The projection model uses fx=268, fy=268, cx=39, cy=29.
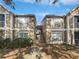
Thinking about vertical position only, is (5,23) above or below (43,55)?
above

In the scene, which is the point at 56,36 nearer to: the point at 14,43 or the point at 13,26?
the point at 13,26

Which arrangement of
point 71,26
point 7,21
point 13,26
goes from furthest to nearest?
1. point 71,26
2. point 13,26
3. point 7,21

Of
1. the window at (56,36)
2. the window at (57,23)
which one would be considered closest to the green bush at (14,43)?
the window at (56,36)

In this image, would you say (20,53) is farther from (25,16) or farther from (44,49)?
(25,16)

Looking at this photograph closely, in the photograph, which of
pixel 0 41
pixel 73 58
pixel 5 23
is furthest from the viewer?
pixel 5 23

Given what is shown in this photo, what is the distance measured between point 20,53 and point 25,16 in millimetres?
21300

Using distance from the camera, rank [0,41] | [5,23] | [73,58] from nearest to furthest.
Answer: [73,58]
[0,41]
[5,23]

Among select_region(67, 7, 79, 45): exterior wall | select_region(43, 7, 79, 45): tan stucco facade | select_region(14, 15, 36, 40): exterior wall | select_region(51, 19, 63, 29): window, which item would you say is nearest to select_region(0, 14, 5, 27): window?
select_region(14, 15, 36, 40): exterior wall

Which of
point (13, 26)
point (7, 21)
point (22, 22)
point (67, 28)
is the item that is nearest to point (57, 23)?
point (67, 28)

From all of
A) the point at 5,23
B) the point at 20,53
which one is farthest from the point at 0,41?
the point at 20,53

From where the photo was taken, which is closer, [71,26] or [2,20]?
[2,20]

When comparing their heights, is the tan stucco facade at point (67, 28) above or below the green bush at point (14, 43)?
above

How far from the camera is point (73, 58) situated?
87.0 feet

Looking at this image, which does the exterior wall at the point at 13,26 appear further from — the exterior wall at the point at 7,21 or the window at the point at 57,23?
the window at the point at 57,23
